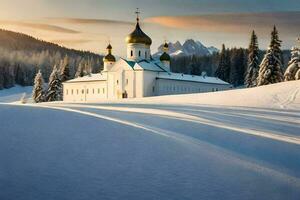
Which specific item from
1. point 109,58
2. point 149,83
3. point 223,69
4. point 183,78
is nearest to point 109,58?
point 109,58

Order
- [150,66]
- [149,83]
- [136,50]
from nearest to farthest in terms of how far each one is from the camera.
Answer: [149,83] < [150,66] < [136,50]

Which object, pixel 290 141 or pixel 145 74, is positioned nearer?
pixel 290 141

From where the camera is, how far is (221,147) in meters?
15.8

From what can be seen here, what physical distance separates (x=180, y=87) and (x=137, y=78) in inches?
467

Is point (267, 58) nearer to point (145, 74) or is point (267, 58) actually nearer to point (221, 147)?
point (145, 74)

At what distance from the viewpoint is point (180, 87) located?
88.4 m

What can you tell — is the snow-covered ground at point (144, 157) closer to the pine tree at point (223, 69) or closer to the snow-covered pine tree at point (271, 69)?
the snow-covered pine tree at point (271, 69)

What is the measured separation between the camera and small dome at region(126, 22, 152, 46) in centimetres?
8294

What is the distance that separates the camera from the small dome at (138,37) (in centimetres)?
8294

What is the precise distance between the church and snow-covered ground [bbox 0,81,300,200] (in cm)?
5798

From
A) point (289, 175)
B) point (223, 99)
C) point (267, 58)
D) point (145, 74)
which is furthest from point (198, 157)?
point (145, 74)

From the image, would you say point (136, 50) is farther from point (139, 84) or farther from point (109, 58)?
point (109, 58)

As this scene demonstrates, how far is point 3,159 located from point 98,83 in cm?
7736

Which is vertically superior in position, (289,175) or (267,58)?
(267,58)
